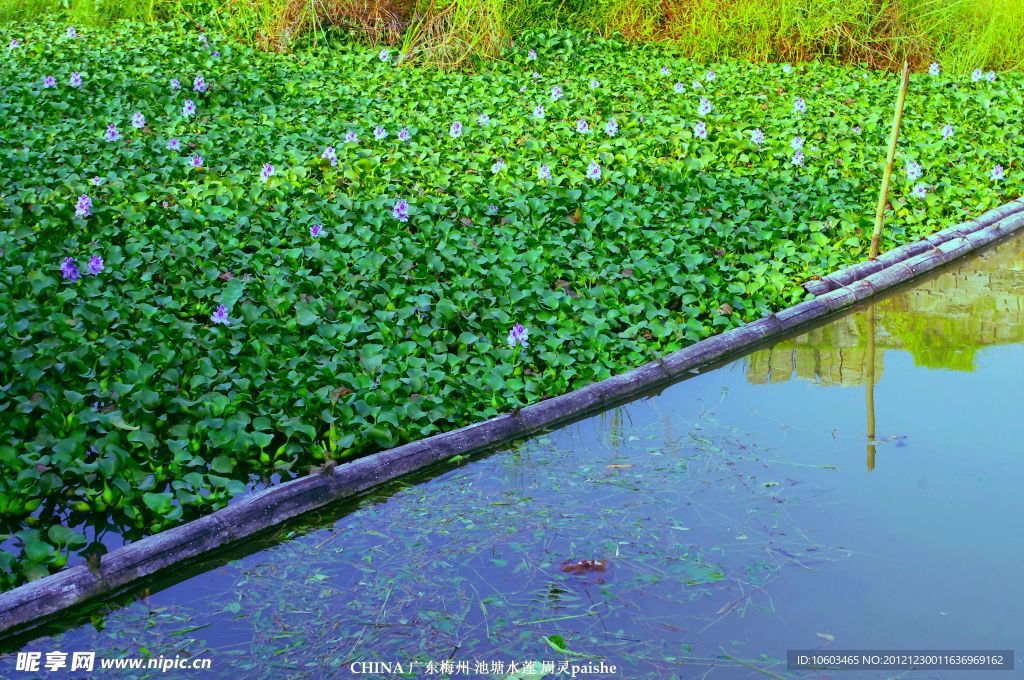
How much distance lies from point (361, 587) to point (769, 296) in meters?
3.09

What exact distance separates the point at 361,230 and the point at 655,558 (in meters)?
2.86

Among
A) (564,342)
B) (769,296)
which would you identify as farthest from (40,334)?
(769,296)

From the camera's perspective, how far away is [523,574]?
327cm

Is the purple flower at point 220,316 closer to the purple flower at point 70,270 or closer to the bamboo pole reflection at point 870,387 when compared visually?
the purple flower at point 70,270

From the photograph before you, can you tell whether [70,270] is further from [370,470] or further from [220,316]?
[370,470]

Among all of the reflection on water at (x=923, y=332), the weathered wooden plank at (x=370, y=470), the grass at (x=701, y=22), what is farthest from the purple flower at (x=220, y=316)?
the grass at (x=701, y=22)

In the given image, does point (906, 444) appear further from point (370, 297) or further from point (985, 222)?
point (985, 222)

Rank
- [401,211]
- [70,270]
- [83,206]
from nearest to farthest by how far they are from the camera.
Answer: [70,270] < [83,206] < [401,211]

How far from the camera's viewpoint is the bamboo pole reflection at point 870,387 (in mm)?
4109

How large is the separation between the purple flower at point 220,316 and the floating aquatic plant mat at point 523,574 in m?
1.22

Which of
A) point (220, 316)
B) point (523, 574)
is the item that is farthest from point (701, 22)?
point (523, 574)

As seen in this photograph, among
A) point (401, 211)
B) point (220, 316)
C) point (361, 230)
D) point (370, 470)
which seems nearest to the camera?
point (370, 470)

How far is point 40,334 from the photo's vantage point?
4.30 metres

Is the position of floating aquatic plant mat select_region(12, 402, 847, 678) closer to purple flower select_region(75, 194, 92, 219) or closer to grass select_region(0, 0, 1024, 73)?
purple flower select_region(75, 194, 92, 219)
